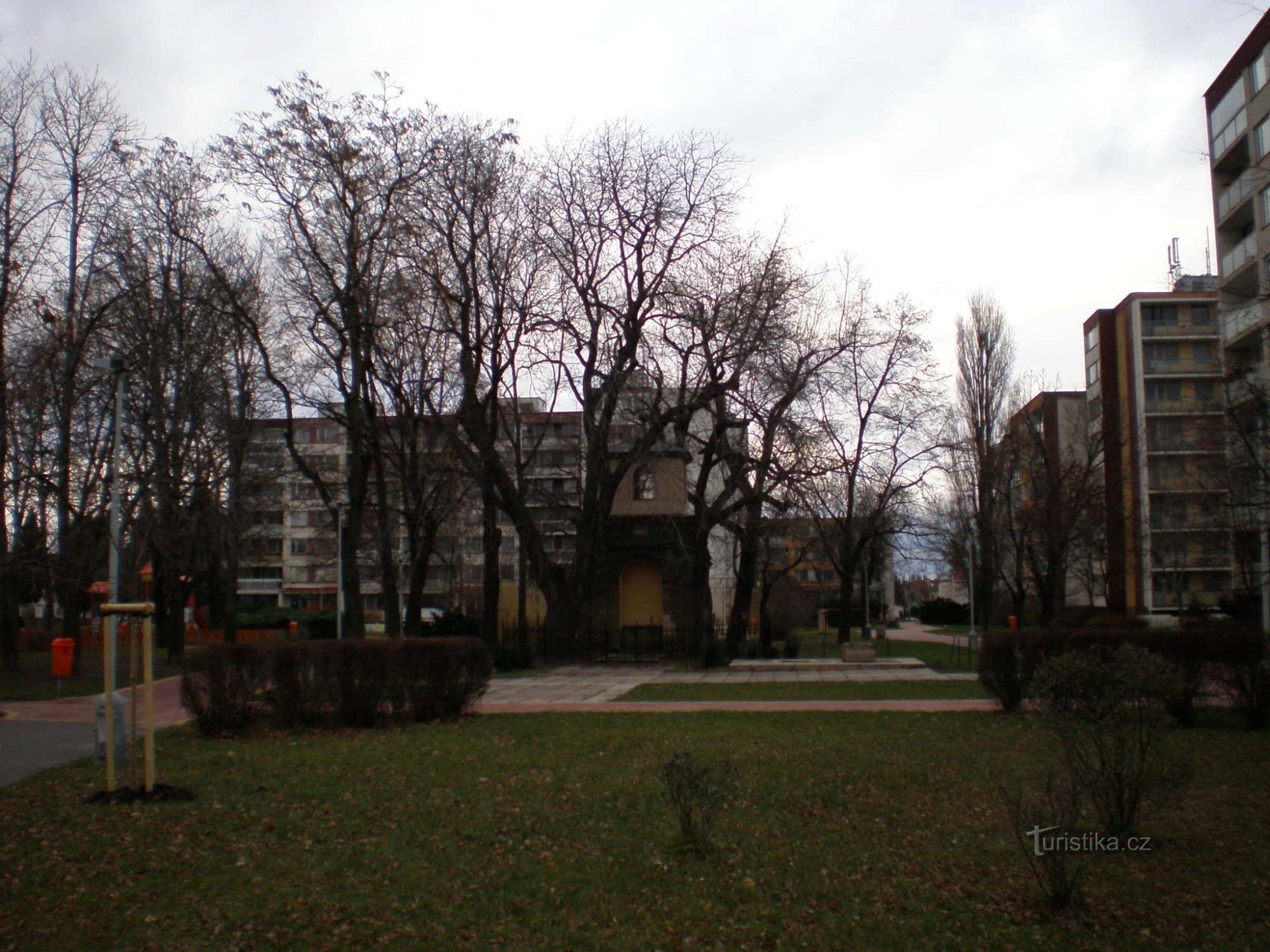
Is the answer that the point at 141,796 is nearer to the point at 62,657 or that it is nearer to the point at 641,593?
the point at 62,657

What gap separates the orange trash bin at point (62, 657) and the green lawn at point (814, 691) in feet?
43.4

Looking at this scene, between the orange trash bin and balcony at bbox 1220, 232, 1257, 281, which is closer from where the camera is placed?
the orange trash bin

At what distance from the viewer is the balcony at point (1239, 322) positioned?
25.6 m

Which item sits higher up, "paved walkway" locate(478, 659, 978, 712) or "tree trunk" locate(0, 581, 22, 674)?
"tree trunk" locate(0, 581, 22, 674)

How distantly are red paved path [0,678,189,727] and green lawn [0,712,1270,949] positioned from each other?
5.41 metres

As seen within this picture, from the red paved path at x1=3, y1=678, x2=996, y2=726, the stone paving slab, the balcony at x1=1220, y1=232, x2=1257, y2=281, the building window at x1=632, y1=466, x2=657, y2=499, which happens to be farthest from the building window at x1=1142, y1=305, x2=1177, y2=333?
the stone paving slab

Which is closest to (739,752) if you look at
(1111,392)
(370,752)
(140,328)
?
(370,752)

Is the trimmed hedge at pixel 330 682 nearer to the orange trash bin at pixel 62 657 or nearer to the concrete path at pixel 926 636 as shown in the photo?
the orange trash bin at pixel 62 657

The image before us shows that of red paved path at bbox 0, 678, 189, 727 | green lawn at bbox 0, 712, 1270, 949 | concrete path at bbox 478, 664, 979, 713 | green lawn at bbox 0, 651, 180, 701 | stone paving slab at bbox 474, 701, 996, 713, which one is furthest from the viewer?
green lawn at bbox 0, 651, 180, 701

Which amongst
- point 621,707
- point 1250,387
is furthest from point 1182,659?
point 621,707

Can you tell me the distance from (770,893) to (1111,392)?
47307mm

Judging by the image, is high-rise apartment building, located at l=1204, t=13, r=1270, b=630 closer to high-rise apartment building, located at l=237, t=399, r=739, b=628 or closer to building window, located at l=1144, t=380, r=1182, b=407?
high-rise apartment building, located at l=237, t=399, r=739, b=628

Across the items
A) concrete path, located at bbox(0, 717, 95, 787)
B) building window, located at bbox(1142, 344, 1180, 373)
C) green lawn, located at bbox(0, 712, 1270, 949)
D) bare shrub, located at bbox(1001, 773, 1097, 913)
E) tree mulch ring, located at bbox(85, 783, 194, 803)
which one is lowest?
concrete path, located at bbox(0, 717, 95, 787)

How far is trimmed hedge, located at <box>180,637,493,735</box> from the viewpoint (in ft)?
46.1
